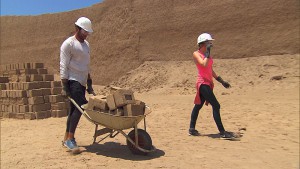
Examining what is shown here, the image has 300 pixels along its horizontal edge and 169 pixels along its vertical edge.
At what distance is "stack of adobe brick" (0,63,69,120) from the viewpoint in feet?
29.0

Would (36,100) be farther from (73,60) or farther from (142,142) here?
(142,142)

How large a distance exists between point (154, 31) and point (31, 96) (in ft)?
29.5

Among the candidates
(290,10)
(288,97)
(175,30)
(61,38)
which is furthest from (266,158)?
(61,38)

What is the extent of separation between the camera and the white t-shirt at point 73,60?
15.3 feet

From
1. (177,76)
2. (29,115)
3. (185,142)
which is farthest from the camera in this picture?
(177,76)

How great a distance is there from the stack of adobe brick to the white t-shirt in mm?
4335

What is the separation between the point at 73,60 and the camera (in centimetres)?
476

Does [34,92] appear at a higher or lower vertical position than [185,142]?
higher

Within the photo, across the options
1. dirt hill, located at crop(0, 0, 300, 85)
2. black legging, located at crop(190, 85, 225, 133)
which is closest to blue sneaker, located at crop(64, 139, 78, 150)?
black legging, located at crop(190, 85, 225, 133)

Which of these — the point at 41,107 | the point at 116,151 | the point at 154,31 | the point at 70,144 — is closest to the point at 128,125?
the point at 116,151

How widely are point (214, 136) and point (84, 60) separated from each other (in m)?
2.33

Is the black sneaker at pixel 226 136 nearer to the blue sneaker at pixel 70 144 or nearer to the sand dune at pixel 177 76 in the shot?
the sand dune at pixel 177 76

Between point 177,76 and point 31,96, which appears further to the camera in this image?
point 177,76

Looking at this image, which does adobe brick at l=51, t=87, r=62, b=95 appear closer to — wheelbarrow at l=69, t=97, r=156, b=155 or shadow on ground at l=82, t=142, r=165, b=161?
shadow on ground at l=82, t=142, r=165, b=161
